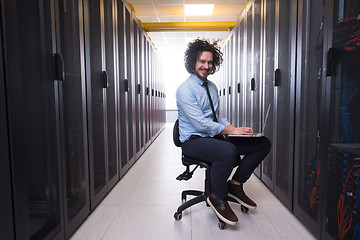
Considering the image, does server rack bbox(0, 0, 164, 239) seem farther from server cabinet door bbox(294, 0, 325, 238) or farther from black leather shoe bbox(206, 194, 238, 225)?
server cabinet door bbox(294, 0, 325, 238)

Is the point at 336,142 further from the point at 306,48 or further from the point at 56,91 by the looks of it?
the point at 56,91

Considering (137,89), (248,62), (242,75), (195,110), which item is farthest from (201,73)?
(137,89)

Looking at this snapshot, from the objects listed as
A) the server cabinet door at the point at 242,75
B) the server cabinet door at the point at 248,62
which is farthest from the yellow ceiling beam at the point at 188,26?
the server cabinet door at the point at 248,62

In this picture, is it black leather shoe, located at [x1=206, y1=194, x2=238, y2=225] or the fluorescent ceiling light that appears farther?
the fluorescent ceiling light

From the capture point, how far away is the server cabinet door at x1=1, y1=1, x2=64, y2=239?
113 centimetres

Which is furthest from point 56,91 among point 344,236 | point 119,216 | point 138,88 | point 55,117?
point 138,88

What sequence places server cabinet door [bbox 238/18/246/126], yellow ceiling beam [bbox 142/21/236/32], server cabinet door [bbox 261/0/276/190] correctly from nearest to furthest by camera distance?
1. server cabinet door [bbox 261/0/276/190]
2. server cabinet door [bbox 238/18/246/126]
3. yellow ceiling beam [bbox 142/21/236/32]

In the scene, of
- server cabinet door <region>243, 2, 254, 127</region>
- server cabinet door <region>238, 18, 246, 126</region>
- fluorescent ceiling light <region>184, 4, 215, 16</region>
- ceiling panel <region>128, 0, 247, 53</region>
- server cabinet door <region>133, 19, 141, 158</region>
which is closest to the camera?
server cabinet door <region>243, 2, 254, 127</region>

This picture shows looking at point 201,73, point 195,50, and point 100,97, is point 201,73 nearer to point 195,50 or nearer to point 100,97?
point 195,50

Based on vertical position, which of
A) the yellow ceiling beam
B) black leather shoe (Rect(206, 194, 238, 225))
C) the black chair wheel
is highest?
the yellow ceiling beam

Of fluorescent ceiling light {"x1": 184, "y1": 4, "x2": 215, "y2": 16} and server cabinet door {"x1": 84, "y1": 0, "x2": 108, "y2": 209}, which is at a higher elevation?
fluorescent ceiling light {"x1": 184, "y1": 4, "x2": 215, "y2": 16}

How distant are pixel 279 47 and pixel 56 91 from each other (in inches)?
68.1

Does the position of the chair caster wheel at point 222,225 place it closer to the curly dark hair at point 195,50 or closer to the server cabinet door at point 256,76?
the curly dark hair at point 195,50

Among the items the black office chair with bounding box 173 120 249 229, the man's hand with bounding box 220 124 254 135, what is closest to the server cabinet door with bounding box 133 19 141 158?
the black office chair with bounding box 173 120 249 229
